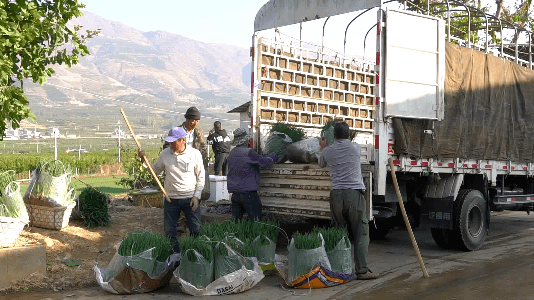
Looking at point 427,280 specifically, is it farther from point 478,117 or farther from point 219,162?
point 219,162

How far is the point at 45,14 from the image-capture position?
733cm

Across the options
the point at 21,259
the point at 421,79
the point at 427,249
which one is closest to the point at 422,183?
→ the point at 427,249

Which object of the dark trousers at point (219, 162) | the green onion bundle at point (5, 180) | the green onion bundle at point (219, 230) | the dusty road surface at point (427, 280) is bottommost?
the dusty road surface at point (427, 280)

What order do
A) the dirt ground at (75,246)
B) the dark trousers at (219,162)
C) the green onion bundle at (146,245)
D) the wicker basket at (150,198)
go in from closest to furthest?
1. the green onion bundle at (146,245)
2. the dirt ground at (75,246)
3. the wicker basket at (150,198)
4. the dark trousers at (219,162)

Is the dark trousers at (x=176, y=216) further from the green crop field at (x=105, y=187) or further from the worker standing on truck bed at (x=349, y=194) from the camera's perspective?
the green crop field at (x=105, y=187)

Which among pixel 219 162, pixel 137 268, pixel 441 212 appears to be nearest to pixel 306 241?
pixel 137 268

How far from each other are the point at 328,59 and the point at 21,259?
19.6 feet

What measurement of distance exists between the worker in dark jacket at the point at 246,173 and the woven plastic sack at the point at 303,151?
38cm

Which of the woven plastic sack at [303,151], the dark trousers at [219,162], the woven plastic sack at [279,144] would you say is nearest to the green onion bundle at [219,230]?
the woven plastic sack at [303,151]

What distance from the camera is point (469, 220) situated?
9.32 meters

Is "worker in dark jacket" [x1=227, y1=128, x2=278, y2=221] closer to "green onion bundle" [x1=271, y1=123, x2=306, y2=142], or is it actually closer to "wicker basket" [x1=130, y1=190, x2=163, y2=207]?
"green onion bundle" [x1=271, y1=123, x2=306, y2=142]

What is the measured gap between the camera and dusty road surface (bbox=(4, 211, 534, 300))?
6.48 metres

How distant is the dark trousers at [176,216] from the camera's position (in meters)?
7.38

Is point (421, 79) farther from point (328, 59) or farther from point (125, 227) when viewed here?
point (125, 227)
